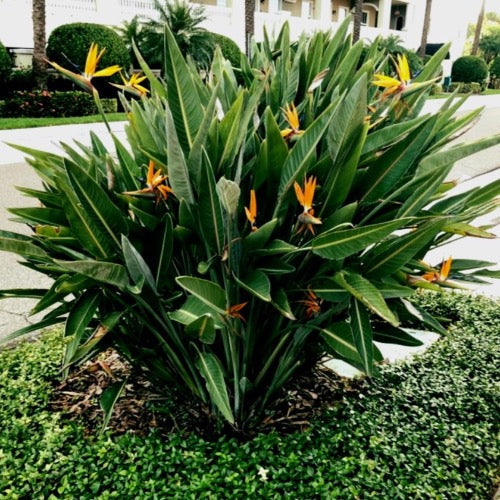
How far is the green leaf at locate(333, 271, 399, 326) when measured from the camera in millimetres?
1743

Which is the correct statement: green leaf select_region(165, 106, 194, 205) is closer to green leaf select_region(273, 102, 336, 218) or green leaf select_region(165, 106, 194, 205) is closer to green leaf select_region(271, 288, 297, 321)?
green leaf select_region(273, 102, 336, 218)

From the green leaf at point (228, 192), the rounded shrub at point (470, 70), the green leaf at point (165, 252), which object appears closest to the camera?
the green leaf at point (228, 192)

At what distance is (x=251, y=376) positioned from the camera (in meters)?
2.52

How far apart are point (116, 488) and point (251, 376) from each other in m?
0.68

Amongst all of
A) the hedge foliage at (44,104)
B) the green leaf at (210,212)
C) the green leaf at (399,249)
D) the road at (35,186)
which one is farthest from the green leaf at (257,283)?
the hedge foliage at (44,104)

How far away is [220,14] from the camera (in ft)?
86.9

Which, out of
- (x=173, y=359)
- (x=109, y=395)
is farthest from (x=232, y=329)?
(x=109, y=395)

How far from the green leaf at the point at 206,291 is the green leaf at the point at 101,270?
201 mm

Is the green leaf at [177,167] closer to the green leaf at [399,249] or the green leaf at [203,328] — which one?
the green leaf at [203,328]

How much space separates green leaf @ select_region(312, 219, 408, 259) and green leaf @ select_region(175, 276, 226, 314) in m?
0.34

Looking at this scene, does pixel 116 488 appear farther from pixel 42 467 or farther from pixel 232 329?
pixel 232 329

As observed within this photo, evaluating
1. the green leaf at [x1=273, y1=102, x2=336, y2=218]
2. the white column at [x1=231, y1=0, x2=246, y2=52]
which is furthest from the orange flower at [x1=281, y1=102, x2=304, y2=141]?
the white column at [x1=231, y1=0, x2=246, y2=52]

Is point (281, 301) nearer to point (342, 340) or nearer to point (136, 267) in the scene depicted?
point (342, 340)

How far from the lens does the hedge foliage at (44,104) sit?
582 inches
